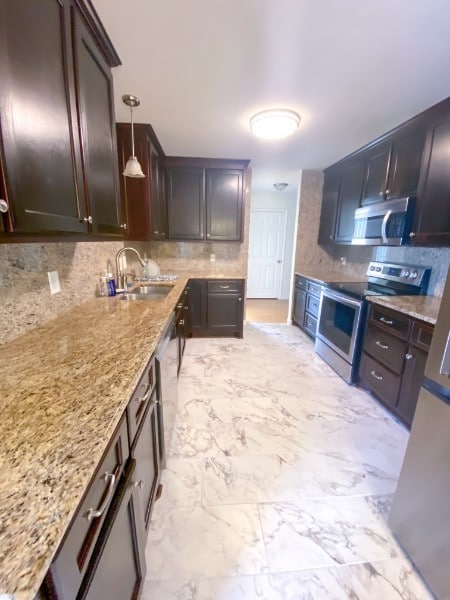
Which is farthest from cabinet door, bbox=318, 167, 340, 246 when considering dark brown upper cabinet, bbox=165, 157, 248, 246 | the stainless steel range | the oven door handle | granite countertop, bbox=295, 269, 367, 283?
dark brown upper cabinet, bbox=165, 157, 248, 246

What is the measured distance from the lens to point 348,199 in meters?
3.10

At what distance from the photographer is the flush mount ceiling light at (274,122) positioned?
2.00 m

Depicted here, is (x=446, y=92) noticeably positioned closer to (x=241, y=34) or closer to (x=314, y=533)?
(x=241, y=34)

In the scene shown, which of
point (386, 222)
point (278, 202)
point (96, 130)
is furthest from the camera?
point (278, 202)

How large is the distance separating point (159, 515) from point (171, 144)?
10.5ft

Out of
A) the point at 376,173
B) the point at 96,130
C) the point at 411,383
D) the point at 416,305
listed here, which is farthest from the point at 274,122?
the point at 411,383

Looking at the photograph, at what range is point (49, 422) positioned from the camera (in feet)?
2.15

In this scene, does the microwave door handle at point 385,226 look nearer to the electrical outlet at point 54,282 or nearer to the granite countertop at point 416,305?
the granite countertop at point 416,305

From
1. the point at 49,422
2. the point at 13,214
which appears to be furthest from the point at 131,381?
the point at 13,214

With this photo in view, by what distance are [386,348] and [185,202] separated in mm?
2808

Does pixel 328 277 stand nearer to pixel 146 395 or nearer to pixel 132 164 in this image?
pixel 132 164

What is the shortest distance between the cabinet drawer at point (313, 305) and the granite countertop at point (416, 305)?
1.05 m

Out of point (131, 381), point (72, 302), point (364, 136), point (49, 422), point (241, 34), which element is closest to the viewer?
point (49, 422)

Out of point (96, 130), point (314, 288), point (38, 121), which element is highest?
point (96, 130)
